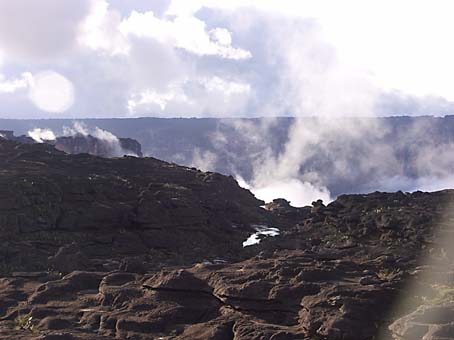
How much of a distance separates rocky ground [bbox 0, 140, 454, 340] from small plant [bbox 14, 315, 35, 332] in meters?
0.05

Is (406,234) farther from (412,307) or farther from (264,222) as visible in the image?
(264,222)

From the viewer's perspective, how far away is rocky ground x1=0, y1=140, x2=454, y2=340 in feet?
65.4

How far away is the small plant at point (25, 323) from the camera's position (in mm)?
22711

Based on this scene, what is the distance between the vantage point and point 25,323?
23547 millimetres

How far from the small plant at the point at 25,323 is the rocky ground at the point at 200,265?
0.05 m

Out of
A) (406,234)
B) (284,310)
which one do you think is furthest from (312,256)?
(406,234)

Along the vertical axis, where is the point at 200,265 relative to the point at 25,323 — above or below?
above

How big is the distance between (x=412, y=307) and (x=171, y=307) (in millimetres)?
9156

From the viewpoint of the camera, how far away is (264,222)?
80188mm

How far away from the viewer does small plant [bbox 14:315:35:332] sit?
2271cm

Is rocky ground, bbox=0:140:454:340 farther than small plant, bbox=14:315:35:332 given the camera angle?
No

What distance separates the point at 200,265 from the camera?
27.2 meters

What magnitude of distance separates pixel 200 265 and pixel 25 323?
26.9 ft

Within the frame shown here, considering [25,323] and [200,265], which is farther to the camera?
[200,265]
